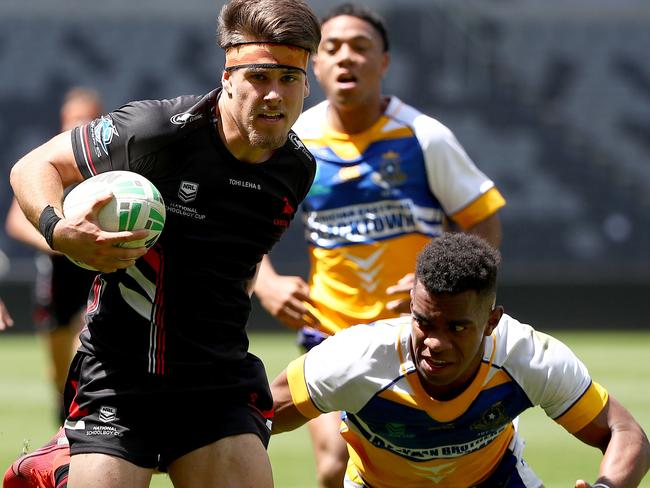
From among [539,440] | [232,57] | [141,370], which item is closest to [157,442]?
[141,370]

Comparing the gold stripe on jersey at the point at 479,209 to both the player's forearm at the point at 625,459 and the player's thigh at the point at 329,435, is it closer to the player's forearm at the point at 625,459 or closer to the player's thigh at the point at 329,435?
the player's thigh at the point at 329,435

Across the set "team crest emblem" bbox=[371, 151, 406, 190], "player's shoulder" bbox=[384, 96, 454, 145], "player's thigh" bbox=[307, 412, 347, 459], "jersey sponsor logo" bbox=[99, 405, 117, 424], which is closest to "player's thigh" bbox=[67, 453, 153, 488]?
"jersey sponsor logo" bbox=[99, 405, 117, 424]

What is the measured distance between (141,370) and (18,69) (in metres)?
18.3

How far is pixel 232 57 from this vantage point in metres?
4.32

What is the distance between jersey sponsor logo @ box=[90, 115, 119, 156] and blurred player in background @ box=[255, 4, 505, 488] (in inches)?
83.0

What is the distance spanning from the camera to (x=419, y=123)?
631 centimetres

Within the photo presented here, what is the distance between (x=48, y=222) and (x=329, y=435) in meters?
2.47

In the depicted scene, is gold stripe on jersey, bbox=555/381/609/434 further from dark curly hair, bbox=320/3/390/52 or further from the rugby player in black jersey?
dark curly hair, bbox=320/3/390/52

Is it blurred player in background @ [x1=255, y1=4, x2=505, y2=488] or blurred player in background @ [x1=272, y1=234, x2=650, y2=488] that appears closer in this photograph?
blurred player in background @ [x1=272, y1=234, x2=650, y2=488]

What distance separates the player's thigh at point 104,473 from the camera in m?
4.03

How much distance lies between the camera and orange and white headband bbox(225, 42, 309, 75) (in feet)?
13.8

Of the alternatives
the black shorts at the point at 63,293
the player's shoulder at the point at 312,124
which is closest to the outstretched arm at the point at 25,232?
the black shorts at the point at 63,293

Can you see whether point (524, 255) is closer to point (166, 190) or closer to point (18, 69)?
point (18, 69)

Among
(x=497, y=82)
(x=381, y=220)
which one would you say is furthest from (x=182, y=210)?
(x=497, y=82)
